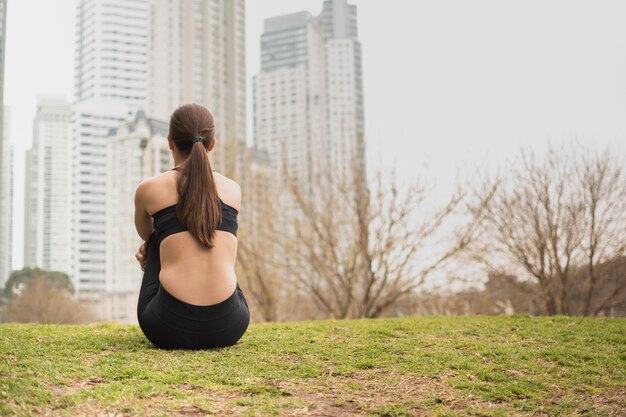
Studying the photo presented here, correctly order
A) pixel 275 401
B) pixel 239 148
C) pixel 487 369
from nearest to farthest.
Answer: pixel 275 401
pixel 487 369
pixel 239 148

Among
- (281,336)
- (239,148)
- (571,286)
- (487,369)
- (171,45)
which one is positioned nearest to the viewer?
(487,369)

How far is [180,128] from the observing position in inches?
168

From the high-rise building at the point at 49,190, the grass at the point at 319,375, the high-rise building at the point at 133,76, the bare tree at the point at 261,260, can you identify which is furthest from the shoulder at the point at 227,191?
the high-rise building at the point at 49,190

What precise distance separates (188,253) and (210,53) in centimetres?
5351

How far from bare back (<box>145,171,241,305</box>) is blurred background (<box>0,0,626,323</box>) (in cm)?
1080

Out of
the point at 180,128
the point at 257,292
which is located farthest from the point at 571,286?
the point at 180,128

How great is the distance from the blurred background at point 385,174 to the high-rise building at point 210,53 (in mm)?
168

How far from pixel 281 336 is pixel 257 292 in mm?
12509

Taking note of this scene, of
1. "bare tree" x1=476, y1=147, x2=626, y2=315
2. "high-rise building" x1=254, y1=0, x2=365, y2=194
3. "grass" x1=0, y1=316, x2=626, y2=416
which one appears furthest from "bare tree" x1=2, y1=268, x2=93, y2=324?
"grass" x1=0, y1=316, x2=626, y2=416

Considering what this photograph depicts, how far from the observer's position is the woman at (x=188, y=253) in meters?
4.07

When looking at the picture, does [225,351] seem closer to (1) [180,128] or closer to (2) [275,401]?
(2) [275,401]

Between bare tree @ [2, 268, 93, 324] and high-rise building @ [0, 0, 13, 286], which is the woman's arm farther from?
high-rise building @ [0, 0, 13, 286]

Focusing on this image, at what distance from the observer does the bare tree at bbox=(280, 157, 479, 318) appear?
14.7 meters

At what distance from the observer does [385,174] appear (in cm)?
1525
